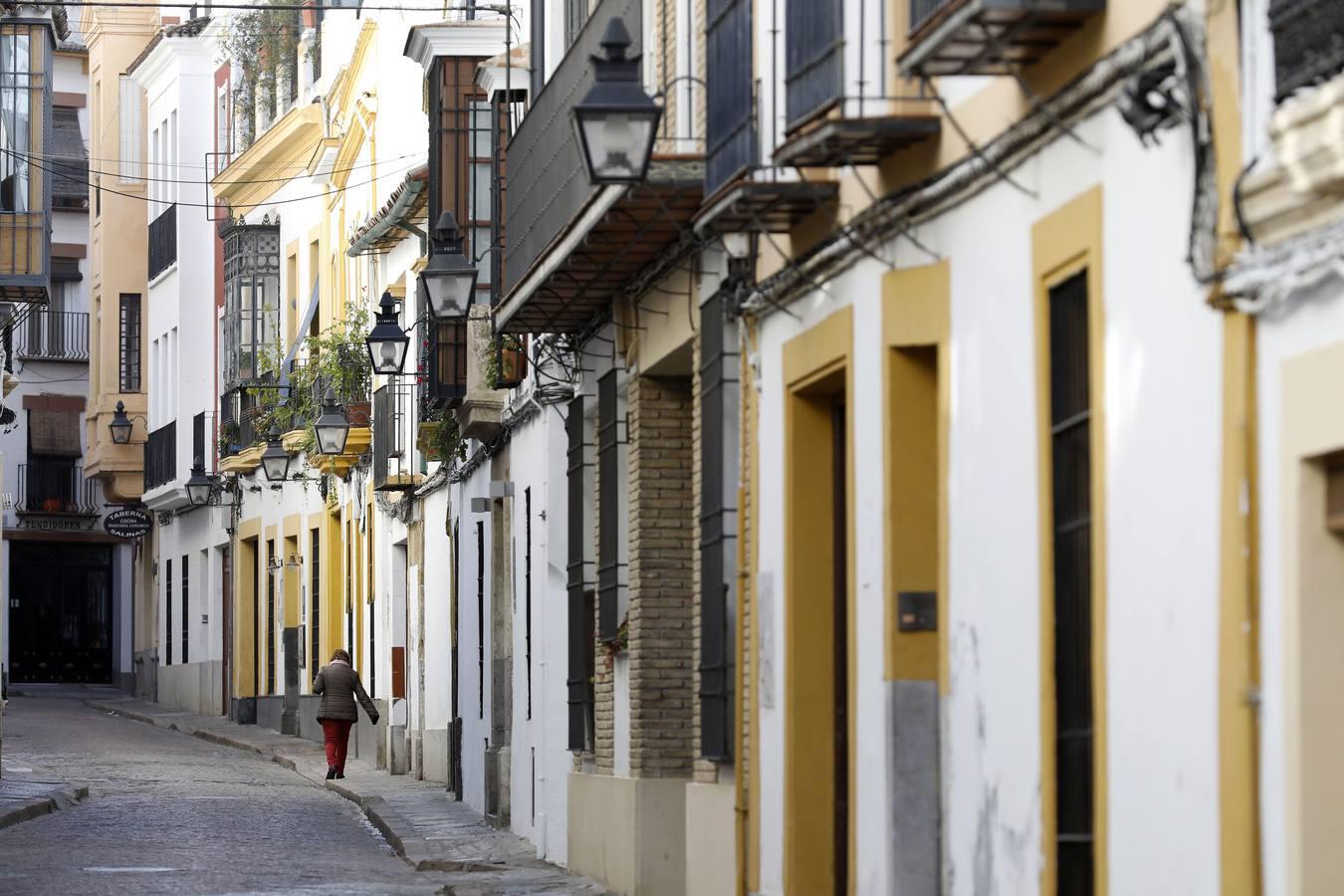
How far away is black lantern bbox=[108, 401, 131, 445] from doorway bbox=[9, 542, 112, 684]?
8.06 meters

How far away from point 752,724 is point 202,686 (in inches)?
1298

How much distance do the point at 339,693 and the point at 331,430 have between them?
3.02m

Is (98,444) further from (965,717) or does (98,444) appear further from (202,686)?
(965,717)

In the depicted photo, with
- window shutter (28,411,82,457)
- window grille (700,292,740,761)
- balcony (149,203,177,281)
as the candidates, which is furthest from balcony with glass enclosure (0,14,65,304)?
window shutter (28,411,82,457)

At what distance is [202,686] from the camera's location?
44750 millimetres

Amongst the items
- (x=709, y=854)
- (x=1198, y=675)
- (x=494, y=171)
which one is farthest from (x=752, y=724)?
(x=494, y=171)

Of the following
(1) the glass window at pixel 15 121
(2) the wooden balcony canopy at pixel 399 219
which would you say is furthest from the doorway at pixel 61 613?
(2) the wooden balcony canopy at pixel 399 219

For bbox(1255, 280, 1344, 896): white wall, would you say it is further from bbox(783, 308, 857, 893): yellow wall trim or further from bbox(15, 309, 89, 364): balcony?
bbox(15, 309, 89, 364): balcony

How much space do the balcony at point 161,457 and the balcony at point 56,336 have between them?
7591 mm

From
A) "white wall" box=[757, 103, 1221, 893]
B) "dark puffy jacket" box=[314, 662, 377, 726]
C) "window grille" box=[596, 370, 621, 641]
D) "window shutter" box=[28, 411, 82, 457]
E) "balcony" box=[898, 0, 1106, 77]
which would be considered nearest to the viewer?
"white wall" box=[757, 103, 1221, 893]

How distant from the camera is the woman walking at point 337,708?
28422mm

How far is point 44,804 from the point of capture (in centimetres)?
2339

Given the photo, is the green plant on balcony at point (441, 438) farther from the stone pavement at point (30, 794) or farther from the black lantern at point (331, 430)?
the stone pavement at point (30, 794)

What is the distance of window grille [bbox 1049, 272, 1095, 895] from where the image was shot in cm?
852
